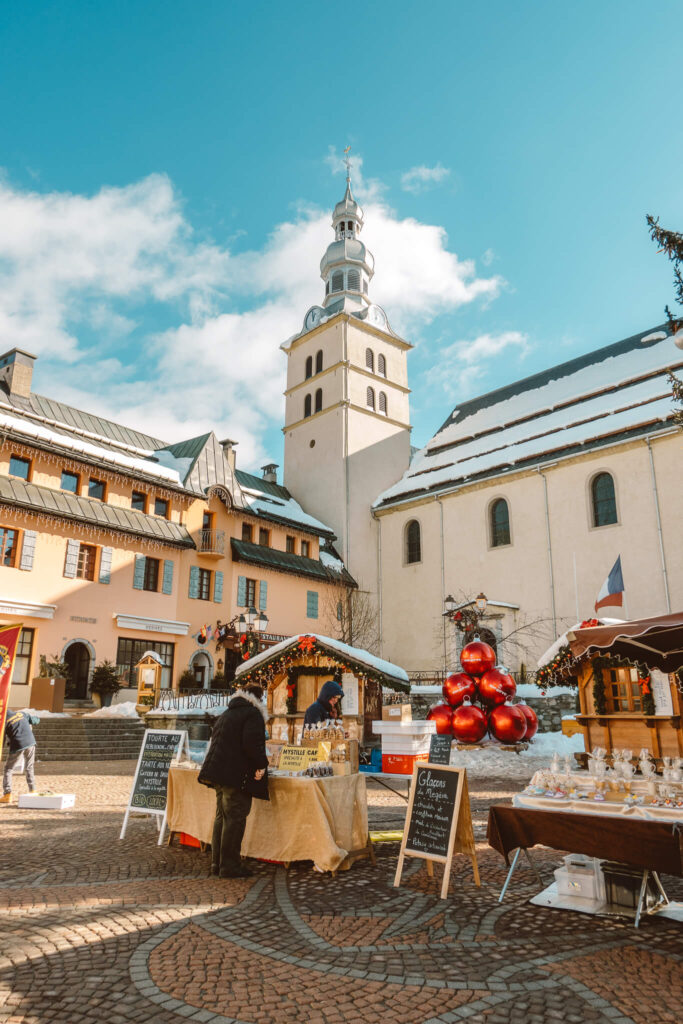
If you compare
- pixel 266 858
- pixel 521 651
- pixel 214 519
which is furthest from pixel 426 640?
pixel 266 858

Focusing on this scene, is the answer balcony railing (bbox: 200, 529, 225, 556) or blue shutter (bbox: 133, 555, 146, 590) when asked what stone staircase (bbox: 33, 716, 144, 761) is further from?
balcony railing (bbox: 200, 529, 225, 556)

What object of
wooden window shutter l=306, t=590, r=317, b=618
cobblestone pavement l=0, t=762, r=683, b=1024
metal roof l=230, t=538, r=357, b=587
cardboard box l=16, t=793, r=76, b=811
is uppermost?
metal roof l=230, t=538, r=357, b=587

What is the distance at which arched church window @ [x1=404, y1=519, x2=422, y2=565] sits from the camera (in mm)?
34406

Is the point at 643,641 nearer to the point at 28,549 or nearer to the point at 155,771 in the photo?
the point at 155,771

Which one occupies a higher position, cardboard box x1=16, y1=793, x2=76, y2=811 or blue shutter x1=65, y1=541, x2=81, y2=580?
blue shutter x1=65, y1=541, x2=81, y2=580

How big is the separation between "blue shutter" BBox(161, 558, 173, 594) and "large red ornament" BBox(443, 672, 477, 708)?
1482cm

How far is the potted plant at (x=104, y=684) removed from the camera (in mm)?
22766

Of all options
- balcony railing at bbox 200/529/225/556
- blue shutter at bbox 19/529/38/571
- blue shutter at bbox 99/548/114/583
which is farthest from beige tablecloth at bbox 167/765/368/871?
balcony railing at bbox 200/529/225/556

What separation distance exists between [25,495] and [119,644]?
6254 mm

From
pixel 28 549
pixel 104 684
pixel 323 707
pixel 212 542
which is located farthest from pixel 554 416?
pixel 323 707

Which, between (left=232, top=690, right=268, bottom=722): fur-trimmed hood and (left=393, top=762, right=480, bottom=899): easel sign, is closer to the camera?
(left=393, top=762, right=480, bottom=899): easel sign

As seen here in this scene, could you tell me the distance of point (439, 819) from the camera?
6.33 meters

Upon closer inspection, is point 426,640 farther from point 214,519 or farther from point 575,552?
point 214,519

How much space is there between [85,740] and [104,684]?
4540mm
